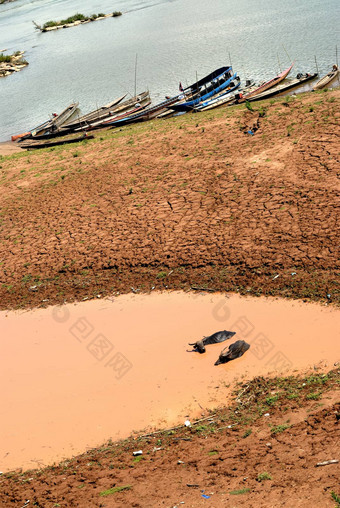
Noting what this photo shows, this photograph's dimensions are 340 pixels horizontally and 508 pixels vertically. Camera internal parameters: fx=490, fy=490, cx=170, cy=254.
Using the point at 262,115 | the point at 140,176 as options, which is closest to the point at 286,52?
the point at 262,115

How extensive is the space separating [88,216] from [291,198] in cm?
619

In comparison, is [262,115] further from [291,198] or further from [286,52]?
[286,52]

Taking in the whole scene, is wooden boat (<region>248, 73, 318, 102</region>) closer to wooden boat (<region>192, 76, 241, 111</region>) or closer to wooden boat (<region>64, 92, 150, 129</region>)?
wooden boat (<region>192, 76, 241, 111</region>)

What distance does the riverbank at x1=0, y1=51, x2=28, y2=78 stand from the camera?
5138 centimetres

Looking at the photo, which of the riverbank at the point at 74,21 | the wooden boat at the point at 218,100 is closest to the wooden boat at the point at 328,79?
the wooden boat at the point at 218,100

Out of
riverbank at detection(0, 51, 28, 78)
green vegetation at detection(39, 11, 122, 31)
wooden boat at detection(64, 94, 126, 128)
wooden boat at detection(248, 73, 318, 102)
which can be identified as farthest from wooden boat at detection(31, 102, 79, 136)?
green vegetation at detection(39, 11, 122, 31)

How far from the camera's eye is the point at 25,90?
42.7 meters

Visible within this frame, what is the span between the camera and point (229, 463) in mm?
6820

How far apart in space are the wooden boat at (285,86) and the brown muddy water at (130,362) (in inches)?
689

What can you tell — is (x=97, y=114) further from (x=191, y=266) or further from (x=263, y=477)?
(x=263, y=477)

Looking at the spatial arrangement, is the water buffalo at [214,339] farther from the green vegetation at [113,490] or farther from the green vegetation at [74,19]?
the green vegetation at [74,19]

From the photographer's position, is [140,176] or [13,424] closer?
[13,424]

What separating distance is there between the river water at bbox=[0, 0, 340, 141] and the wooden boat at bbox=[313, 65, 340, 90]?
97.0 inches

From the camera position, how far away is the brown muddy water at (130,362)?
855 cm
